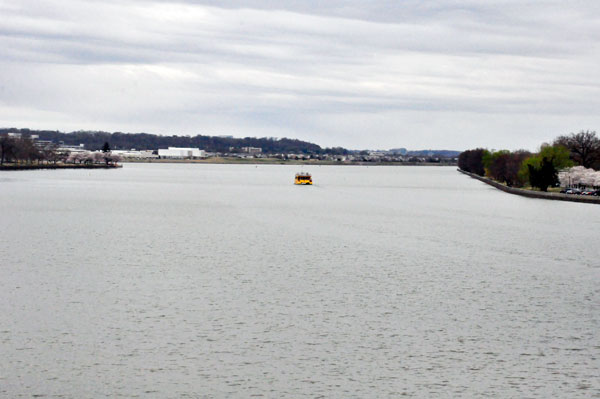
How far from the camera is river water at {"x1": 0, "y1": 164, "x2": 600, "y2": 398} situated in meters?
17.9

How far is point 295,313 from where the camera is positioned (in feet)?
83.3

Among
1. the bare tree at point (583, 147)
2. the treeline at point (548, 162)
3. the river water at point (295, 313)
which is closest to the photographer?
the river water at point (295, 313)

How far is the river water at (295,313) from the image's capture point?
17.9m

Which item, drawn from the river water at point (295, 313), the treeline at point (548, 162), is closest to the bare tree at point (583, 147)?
the treeline at point (548, 162)

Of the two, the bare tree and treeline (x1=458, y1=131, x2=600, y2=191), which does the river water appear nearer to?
treeline (x1=458, y1=131, x2=600, y2=191)

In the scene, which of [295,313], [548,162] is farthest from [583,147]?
[295,313]

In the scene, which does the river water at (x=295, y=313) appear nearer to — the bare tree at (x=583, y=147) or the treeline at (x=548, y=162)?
the treeline at (x=548, y=162)

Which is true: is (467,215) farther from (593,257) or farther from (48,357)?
(48,357)

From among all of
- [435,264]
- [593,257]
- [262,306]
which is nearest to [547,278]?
[435,264]

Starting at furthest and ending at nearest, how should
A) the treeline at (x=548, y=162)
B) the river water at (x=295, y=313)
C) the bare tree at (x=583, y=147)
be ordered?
the bare tree at (x=583, y=147)
the treeline at (x=548, y=162)
the river water at (x=295, y=313)

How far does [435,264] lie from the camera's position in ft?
126

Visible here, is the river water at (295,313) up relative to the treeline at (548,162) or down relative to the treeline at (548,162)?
down

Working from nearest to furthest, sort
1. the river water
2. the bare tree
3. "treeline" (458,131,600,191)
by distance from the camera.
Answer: the river water → "treeline" (458,131,600,191) → the bare tree

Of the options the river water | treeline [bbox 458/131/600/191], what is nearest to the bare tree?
treeline [bbox 458/131/600/191]
